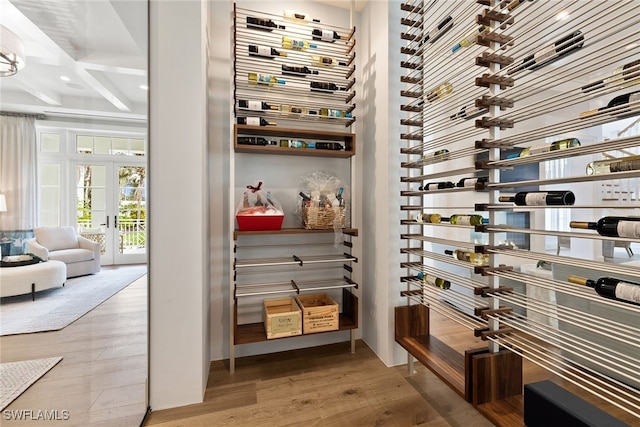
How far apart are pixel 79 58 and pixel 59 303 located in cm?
78

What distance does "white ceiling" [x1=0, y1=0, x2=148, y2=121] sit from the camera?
0.66 meters

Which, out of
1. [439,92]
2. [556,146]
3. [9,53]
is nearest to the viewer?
[9,53]

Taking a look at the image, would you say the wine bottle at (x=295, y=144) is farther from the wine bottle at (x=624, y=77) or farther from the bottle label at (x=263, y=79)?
the wine bottle at (x=624, y=77)

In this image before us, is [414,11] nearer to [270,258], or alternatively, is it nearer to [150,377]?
[270,258]

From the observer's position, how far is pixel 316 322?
6.42 feet

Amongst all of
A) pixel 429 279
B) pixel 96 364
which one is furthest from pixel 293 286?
pixel 96 364

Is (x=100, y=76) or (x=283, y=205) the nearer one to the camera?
(x=100, y=76)

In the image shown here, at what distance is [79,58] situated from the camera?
92cm

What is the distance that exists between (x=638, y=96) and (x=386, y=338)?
1748mm

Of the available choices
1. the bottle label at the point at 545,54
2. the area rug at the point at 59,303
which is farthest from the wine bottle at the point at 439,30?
the area rug at the point at 59,303

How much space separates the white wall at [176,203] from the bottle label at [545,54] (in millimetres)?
1616

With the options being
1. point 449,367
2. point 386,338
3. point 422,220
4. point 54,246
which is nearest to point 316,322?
point 386,338

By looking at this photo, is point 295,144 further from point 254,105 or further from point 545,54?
point 545,54

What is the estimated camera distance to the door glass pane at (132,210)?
1.30 meters
